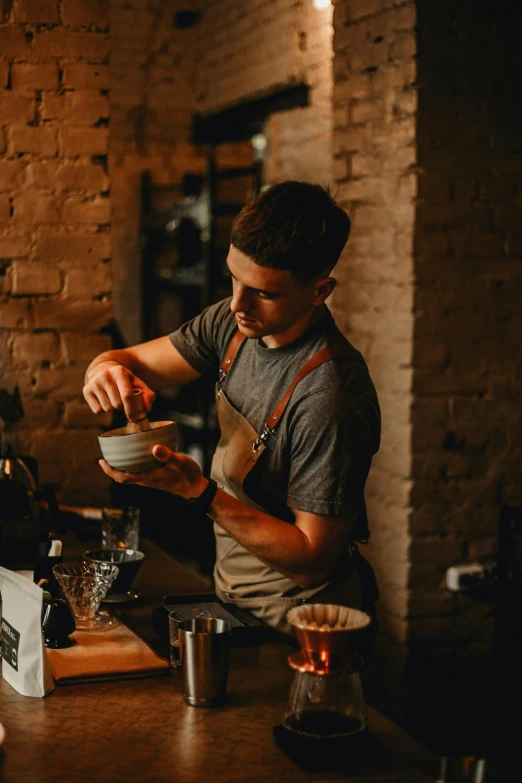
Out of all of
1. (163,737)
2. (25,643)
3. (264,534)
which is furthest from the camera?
(264,534)

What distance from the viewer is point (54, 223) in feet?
9.61

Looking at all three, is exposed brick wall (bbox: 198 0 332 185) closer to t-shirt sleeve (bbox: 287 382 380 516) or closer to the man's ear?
the man's ear

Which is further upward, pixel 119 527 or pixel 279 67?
pixel 279 67

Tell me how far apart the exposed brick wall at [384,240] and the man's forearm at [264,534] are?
1.20 meters

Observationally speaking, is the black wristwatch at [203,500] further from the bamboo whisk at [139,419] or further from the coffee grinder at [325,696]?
the coffee grinder at [325,696]

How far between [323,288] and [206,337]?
0.52 m

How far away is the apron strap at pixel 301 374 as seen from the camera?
6.44 feet

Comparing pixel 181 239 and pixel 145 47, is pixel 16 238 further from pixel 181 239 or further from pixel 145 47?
pixel 145 47

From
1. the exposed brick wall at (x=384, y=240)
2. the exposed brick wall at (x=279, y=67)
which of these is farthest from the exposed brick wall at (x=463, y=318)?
the exposed brick wall at (x=279, y=67)

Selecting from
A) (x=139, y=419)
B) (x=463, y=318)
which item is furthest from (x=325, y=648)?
(x=463, y=318)

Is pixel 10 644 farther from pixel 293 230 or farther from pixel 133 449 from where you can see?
pixel 293 230

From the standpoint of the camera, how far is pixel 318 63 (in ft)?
13.6

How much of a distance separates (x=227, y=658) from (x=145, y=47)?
4.45 m

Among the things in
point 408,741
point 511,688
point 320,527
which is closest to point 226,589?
point 320,527
